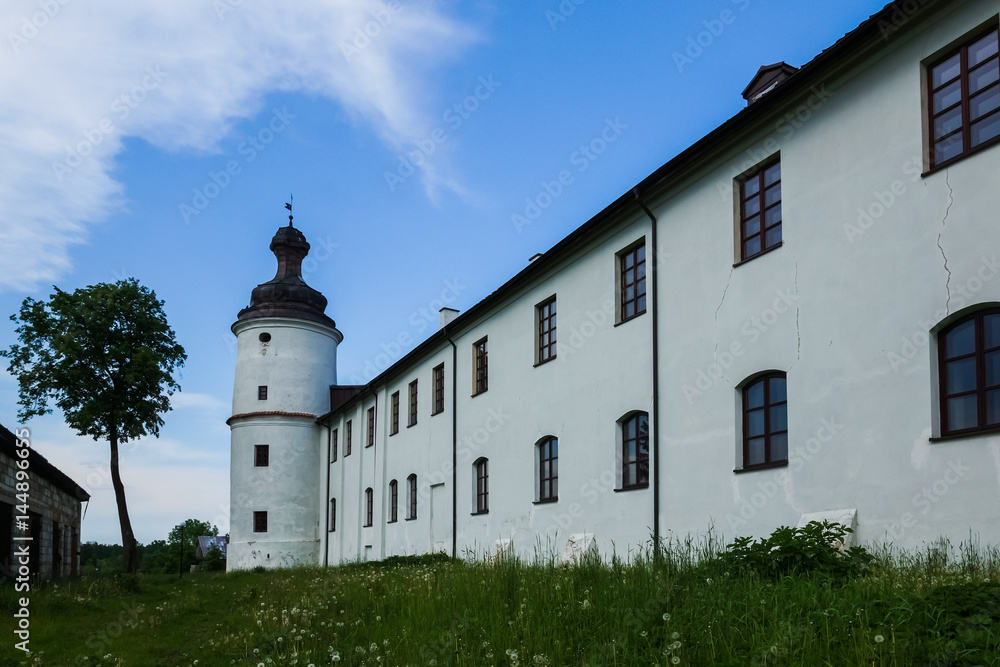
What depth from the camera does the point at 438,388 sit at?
2544cm

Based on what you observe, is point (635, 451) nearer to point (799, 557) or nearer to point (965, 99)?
point (799, 557)

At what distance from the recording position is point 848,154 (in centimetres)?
1074

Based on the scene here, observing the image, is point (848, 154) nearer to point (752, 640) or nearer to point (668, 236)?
point (668, 236)

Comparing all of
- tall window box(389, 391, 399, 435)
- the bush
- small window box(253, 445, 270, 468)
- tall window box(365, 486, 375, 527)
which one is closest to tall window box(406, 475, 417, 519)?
tall window box(389, 391, 399, 435)

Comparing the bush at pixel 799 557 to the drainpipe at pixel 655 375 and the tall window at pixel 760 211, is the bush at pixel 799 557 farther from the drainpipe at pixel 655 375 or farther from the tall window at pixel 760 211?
the tall window at pixel 760 211

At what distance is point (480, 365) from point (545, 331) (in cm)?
402

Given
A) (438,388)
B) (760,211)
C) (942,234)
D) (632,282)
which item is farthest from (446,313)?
(942,234)

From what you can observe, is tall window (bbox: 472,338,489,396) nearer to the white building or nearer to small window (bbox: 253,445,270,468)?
the white building

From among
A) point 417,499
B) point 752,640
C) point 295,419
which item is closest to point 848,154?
point 752,640

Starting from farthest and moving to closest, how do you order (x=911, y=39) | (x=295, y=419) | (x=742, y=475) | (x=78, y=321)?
(x=295, y=419) < (x=78, y=321) < (x=742, y=475) < (x=911, y=39)

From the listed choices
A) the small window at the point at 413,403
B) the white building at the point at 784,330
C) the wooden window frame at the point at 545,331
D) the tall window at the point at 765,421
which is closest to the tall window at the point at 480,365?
the white building at the point at 784,330

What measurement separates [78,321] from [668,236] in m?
24.2

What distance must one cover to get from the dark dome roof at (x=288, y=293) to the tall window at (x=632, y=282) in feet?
84.1

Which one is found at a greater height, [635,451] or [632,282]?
[632,282]
